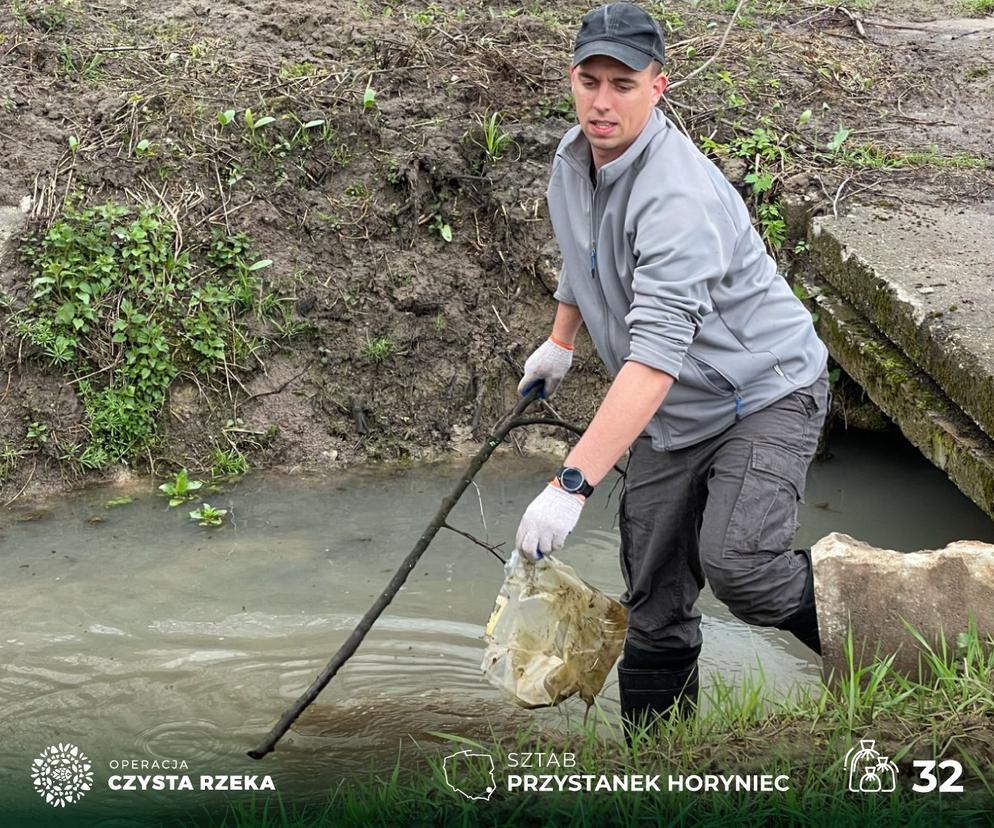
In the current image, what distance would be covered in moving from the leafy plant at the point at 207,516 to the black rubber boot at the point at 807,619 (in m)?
2.55

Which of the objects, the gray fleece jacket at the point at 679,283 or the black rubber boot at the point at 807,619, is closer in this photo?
the gray fleece jacket at the point at 679,283

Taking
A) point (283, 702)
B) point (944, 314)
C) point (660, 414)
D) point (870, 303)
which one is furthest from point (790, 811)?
point (870, 303)

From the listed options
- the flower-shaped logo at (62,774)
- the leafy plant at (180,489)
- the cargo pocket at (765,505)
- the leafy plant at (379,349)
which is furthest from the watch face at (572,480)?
the leafy plant at (379,349)

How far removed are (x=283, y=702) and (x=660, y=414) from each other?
1.58 m

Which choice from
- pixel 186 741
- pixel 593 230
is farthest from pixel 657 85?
pixel 186 741

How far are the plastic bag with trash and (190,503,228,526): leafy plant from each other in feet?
6.66

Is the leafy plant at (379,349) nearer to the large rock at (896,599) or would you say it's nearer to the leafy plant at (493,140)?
the leafy plant at (493,140)

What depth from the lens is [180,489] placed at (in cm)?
513

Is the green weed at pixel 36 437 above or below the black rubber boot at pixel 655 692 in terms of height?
below

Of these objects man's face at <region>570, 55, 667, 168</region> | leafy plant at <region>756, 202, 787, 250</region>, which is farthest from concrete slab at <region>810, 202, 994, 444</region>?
man's face at <region>570, 55, 667, 168</region>

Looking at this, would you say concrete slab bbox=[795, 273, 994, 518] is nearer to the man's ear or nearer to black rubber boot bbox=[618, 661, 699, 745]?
black rubber boot bbox=[618, 661, 699, 745]

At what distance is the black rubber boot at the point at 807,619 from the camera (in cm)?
323

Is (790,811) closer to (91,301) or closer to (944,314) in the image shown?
(944,314)

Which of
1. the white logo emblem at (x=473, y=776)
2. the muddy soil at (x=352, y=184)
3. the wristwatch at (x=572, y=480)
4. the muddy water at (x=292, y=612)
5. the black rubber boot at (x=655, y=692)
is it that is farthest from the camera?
the muddy soil at (x=352, y=184)
